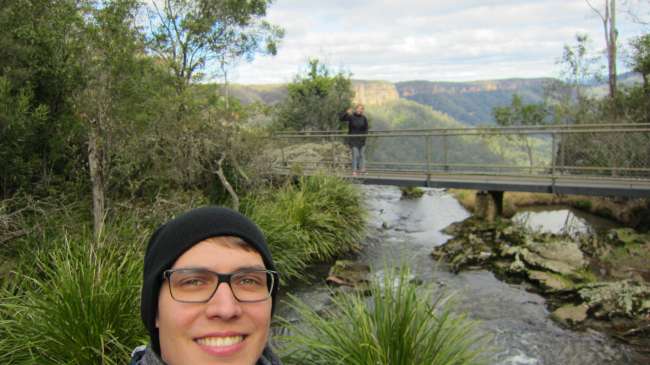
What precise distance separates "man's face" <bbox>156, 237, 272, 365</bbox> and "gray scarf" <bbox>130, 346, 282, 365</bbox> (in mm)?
28

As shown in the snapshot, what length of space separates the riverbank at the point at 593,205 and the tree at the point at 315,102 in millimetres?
6404

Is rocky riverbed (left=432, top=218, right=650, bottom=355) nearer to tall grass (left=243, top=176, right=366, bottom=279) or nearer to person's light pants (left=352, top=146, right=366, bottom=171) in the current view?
tall grass (left=243, top=176, right=366, bottom=279)

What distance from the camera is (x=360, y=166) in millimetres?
12812

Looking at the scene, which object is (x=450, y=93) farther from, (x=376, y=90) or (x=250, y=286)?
(x=250, y=286)

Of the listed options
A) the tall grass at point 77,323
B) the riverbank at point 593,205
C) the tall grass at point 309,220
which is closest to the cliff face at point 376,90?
the riverbank at point 593,205

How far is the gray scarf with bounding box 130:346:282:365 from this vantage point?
1192 millimetres

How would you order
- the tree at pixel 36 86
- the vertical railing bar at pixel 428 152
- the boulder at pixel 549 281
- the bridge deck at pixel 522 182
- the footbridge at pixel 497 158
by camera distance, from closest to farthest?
the tree at pixel 36 86
the boulder at pixel 549 281
the bridge deck at pixel 522 182
the footbridge at pixel 497 158
the vertical railing bar at pixel 428 152

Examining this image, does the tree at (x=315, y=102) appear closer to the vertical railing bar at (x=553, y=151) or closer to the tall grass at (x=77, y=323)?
the vertical railing bar at (x=553, y=151)

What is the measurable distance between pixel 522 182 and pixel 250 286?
10.3m

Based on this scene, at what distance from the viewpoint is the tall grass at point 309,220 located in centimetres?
760

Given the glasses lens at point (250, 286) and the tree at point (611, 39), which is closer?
the glasses lens at point (250, 286)

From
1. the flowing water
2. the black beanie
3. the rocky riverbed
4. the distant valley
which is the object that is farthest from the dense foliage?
the distant valley

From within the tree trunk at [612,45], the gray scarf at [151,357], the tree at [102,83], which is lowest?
the gray scarf at [151,357]

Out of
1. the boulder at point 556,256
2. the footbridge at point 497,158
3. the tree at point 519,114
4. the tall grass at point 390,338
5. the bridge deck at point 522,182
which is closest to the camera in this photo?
→ the tall grass at point 390,338
